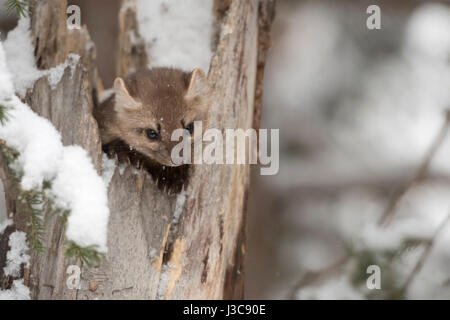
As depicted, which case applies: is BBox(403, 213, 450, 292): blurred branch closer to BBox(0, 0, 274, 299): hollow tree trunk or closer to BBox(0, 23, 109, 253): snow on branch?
BBox(0, 0, 274, 299): hollow tree trunk

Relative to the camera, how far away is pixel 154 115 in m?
3.47

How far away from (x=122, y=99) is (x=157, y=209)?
83cm

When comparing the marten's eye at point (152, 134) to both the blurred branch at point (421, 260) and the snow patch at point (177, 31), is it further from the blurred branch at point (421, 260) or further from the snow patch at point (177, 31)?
the blurred branch at point (421, 260)

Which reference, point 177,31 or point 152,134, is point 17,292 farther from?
point 177,31

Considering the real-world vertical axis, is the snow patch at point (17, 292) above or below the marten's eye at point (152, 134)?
below

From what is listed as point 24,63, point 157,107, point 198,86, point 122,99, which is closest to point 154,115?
point 157,107

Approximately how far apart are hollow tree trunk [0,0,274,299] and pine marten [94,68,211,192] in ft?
0.40

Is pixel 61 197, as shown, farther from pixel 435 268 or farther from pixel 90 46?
pixel 435 268

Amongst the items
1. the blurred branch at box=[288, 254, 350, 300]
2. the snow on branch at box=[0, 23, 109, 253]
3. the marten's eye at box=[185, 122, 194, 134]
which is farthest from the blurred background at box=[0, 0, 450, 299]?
the snow on branch at box=[0, 23, 109, 253]

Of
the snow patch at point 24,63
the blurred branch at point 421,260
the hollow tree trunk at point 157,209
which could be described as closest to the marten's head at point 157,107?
the hollow tree trunk at point 157,209

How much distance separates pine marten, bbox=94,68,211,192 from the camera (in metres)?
3.39

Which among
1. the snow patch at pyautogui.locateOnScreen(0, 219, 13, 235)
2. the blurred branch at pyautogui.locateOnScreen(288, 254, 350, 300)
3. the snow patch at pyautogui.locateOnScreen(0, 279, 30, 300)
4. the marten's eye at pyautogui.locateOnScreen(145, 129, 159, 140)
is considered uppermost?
the marten's eye at pyautogui.locateOnScreen(145, 129, 159, 140)

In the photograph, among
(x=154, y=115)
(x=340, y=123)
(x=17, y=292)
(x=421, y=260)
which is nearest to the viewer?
(x=17, y=292)

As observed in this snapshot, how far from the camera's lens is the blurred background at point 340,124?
19.7 feet
